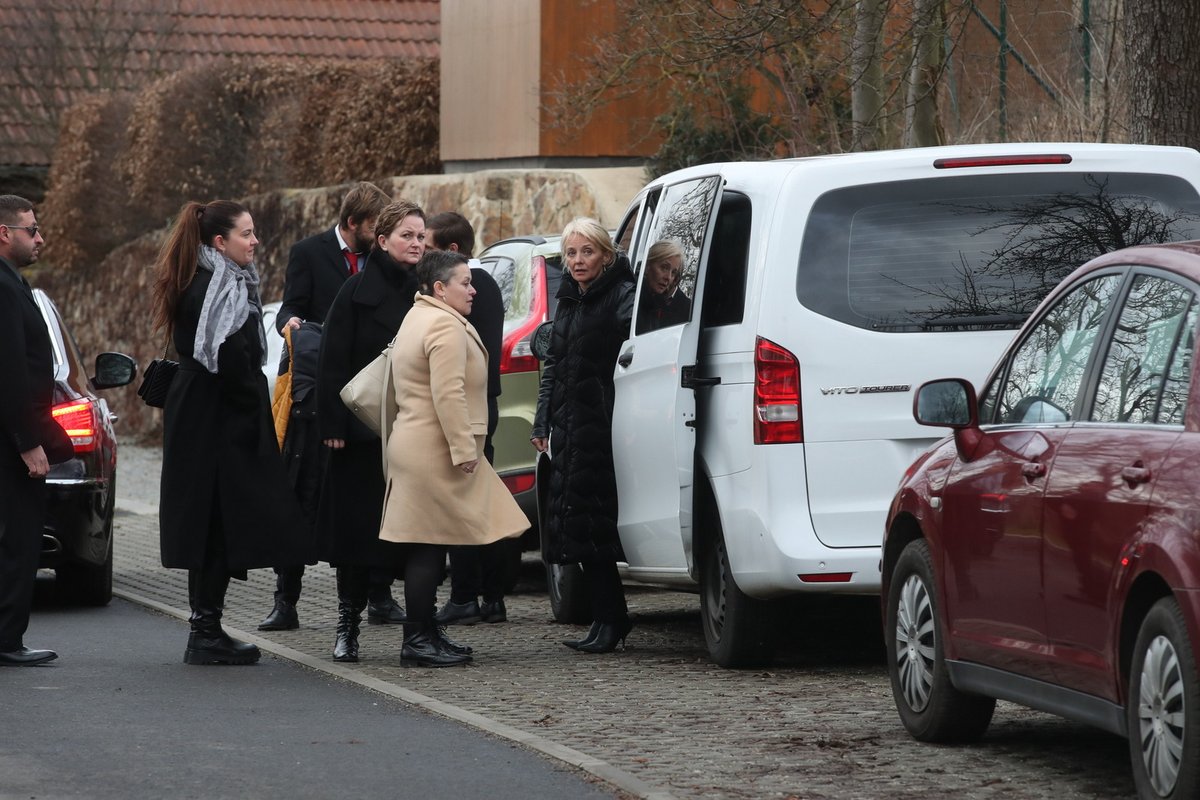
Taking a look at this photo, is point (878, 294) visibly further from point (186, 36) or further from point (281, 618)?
point (186, 36)

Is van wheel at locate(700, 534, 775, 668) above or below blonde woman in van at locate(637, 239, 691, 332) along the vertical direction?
below

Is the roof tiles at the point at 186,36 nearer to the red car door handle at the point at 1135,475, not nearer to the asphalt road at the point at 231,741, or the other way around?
the asphalt road at the point at 231,741

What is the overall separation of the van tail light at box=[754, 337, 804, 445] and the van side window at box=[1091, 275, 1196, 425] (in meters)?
2.22

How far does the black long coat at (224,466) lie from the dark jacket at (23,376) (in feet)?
1.70

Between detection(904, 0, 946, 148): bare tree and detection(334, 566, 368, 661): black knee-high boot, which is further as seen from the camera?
detection(904, 0, 946, 148): bare tree

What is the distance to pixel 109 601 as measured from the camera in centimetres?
1210

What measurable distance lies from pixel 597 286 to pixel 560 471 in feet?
2.73

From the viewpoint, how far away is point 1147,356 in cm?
592

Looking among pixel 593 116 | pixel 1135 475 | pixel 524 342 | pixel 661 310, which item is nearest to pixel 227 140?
pixel 593 116

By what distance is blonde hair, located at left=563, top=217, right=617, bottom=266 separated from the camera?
9.51 meters

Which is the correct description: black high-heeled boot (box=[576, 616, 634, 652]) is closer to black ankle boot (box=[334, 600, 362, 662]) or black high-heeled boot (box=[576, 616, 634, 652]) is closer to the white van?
black ankle boot (box=[334, 600, 362, 662])

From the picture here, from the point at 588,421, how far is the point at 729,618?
3.88 feet

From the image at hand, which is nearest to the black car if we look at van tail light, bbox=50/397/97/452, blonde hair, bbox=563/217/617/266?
van tail light, bbox=50/397/97/452

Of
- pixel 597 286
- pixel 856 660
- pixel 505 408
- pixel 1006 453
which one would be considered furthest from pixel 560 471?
pixel 1006 453
